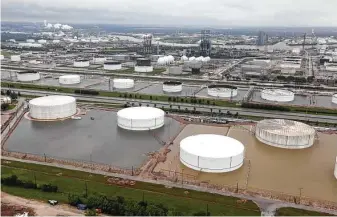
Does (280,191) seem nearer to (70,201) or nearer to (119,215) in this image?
(119,215)

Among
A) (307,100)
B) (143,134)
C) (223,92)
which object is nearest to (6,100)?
(143,134)

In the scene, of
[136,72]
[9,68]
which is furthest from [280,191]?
[9,68]

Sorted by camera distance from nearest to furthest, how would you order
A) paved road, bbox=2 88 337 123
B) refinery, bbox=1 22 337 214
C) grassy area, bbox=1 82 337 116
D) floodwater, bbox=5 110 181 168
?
refinery, bbox=1 22 337 214 < floodwater, bbox=5 110 181 168 < paved road, bbox=2 88 337 123 < grassy area, bbox=1 82 337 116

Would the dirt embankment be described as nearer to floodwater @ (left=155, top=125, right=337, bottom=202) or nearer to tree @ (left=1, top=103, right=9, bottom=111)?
floodwater @ (left=155, top=125, right=337, bottom=202)

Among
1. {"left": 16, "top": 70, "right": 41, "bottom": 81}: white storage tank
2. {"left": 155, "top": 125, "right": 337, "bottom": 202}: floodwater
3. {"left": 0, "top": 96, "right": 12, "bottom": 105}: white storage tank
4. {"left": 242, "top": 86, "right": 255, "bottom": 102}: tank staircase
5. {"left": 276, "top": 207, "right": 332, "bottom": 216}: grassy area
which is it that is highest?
{"left": 16, "top": 70, "right": 41, "bottom": 81}: white storage tank

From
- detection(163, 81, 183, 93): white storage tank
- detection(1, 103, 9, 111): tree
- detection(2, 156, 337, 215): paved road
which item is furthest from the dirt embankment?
detection(163, 81, 183, 93): white storage tank
